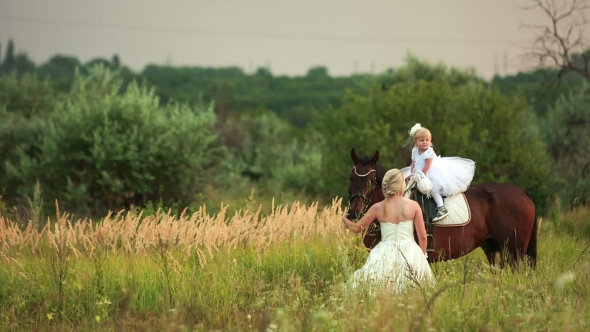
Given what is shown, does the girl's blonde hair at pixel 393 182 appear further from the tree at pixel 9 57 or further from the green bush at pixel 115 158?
the tree at pixel 9 57

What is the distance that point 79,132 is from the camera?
81.5ft

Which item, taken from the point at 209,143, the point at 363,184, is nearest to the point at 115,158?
the point at 209,143

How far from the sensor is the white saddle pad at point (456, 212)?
10.3 meters

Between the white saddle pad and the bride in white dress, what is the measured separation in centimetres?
81

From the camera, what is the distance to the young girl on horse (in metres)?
10.2

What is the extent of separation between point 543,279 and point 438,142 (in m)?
18.2

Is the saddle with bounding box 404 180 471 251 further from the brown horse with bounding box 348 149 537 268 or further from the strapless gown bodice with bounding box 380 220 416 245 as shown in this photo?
the strapless gown bodice with bounding box 380 220 416 245

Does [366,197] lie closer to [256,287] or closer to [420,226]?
[420,226]

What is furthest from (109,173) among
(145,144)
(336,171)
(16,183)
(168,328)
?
(168,328)

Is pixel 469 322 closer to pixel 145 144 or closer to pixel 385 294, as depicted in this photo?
pixel 385 294

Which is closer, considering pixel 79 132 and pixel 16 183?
pixel 79 132

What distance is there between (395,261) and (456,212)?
5.08 feet

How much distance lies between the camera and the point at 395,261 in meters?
9.16

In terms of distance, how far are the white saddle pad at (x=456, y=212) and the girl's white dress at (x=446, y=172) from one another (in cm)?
9
